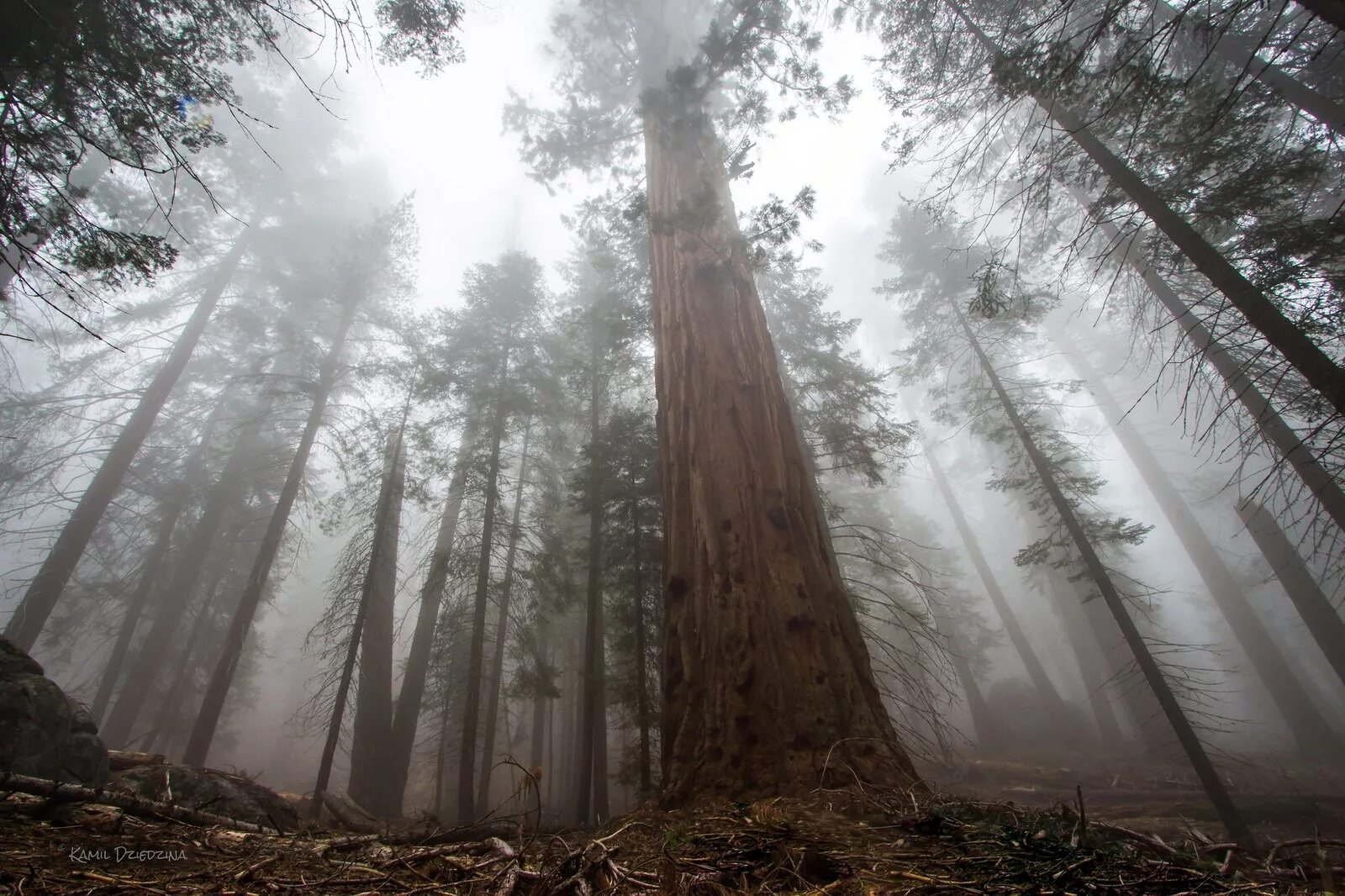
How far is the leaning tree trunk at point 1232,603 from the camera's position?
13188 mm

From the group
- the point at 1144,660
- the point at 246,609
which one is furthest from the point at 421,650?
the point at 1144,660

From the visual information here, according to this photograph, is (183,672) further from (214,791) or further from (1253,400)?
(1253,400)

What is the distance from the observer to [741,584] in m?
3.42

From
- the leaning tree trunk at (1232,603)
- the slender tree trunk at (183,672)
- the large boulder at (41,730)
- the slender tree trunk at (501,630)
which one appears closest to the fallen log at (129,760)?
the large boulder at (41,730)

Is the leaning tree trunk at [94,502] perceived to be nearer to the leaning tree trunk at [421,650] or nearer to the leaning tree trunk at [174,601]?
the leaning tree trunk at [174,601]

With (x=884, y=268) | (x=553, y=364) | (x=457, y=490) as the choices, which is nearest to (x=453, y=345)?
(x=553, y=364)

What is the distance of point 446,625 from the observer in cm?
968

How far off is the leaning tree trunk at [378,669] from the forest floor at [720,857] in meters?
7.55

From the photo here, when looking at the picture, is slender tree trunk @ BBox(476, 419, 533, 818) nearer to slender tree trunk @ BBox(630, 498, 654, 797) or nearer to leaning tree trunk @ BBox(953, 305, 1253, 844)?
slender tree trunk @ BBox(630, 498, 654, 797)

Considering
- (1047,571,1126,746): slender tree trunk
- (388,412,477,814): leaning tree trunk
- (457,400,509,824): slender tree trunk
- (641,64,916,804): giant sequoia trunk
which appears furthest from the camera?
(1047,571,1126,746): slender tree trunk

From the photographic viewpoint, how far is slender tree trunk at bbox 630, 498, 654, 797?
6766mm

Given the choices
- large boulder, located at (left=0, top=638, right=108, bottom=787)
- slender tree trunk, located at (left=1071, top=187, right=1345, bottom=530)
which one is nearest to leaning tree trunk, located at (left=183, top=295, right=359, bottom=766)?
large boulder, located at (left=0, top=638, right=108, bottom=787)

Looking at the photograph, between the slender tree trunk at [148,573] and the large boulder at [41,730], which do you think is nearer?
the large boulder at [41,730]

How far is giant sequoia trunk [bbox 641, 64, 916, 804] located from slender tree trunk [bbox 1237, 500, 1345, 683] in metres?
9.74
